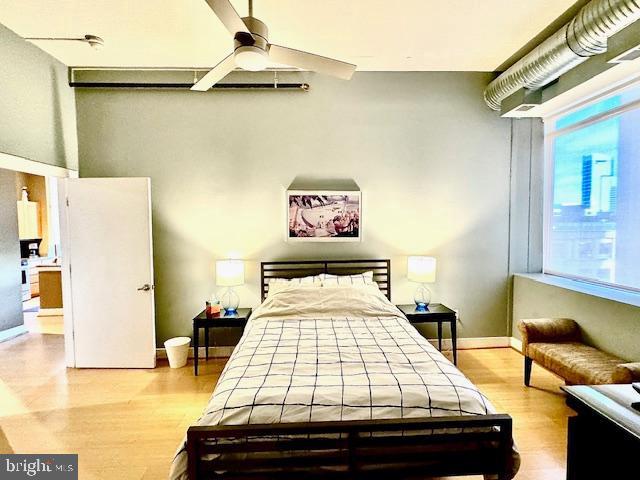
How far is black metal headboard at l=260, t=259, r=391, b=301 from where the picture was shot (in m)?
4.12

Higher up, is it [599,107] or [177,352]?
[599,107]

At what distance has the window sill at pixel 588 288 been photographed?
3.01 m

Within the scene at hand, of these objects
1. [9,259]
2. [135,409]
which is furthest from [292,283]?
[9,259]

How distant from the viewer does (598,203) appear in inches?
142

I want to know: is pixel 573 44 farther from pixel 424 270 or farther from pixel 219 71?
pixel 219 71

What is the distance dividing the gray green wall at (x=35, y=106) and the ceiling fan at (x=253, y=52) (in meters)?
2.15

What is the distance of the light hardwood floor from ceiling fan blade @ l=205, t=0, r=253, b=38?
264 centimetres

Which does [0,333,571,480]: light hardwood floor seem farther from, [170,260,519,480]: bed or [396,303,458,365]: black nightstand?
[170,260,519,480]: bed

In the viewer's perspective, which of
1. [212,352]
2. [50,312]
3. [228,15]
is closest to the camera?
[228,15]

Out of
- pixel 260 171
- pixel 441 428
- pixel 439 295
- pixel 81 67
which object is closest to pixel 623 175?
pixel 439 295

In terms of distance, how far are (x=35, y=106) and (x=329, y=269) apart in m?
3.41

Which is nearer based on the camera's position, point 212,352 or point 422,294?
point 212,352

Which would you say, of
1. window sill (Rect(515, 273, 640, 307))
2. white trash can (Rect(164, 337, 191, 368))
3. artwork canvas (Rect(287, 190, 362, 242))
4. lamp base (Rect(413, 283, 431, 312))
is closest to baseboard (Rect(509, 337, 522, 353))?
window sill (Rect(515, 273, 640, 307))

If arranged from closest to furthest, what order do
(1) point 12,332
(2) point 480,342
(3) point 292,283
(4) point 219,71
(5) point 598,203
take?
(4) point 219,71, (5) point 598,203, (3) point 292,283, (2) point 480,342, (1) point 12,332
